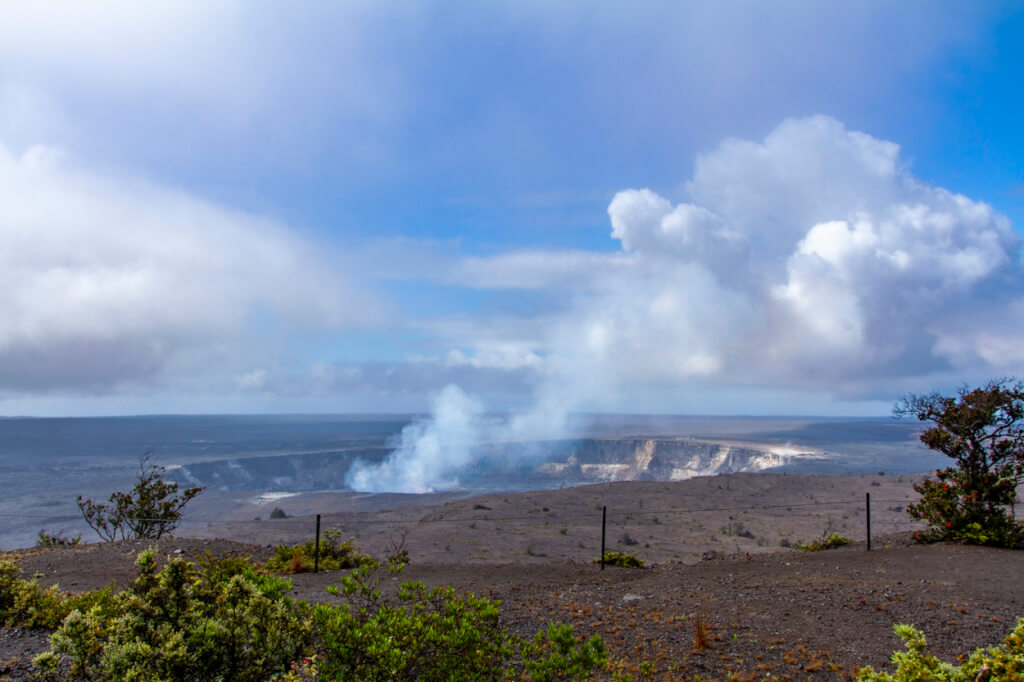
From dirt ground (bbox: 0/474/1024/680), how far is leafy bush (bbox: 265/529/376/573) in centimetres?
57

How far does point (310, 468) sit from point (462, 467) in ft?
56.1

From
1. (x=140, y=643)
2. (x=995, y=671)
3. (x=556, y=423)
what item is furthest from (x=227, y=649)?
(x=556, y=423)

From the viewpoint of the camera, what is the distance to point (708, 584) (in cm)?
960

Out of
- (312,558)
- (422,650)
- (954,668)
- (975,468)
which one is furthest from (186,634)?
(975,468)

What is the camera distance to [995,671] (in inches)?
134

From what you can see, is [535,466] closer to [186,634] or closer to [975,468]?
[975,468]

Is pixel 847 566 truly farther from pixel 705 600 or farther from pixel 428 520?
pixel 428 520

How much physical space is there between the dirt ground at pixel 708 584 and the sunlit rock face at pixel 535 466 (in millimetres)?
29304

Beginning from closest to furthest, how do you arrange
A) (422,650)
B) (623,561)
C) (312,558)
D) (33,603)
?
(422,650), (33,603), (623,561), (312,558)

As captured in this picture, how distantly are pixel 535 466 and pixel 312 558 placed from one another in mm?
51770

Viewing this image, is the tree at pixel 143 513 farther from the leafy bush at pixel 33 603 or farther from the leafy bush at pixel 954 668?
the leafy bush at pixel 954 668

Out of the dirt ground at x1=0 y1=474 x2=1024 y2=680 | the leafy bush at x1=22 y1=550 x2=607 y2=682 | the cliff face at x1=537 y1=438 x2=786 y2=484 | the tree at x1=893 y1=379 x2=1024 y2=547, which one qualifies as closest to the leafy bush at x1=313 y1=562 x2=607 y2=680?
the leafy bush at x1=22 y1=550 x2=607 y2=682

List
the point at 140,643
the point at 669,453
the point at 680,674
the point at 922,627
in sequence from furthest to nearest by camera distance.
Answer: the point at 669,453
the point at 922,627
the point at 680,674
the point at 140,643

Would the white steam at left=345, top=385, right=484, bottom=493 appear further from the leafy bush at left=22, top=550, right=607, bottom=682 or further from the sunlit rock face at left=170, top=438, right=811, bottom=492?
the leafy bush at left=22, top=550, right=607, bottom=682
